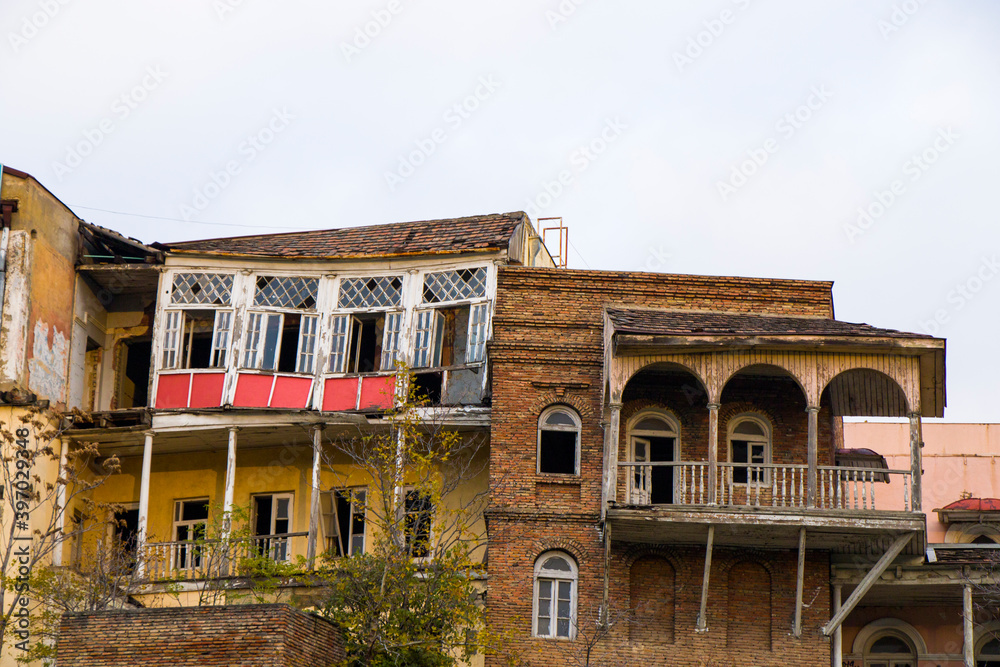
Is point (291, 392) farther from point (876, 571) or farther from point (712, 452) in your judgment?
point (876, 571)

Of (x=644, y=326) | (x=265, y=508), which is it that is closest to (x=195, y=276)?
(x=265, y=508)

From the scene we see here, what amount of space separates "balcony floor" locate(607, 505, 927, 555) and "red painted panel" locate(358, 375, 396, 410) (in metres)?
5.81

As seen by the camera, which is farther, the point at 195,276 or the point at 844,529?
the point at 195,276

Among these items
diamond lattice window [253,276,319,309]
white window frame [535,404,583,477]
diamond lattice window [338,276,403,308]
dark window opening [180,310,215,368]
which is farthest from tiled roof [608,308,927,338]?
dark window opening [180,310,215,368]

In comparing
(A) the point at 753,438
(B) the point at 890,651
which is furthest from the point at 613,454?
(B) the point at 890,651

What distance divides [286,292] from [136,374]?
5.02 m

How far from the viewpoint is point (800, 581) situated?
89.8ft

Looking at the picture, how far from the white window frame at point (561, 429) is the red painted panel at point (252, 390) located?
611cm

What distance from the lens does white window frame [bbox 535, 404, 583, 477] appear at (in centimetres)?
2927

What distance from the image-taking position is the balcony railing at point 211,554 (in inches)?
1180

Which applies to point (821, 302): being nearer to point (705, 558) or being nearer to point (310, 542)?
point (705, 558)

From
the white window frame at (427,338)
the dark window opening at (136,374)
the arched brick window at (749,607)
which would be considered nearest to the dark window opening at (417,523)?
the white window frame at (427,338)

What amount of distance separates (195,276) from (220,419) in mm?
3356

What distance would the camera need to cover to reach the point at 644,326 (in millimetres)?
28312
